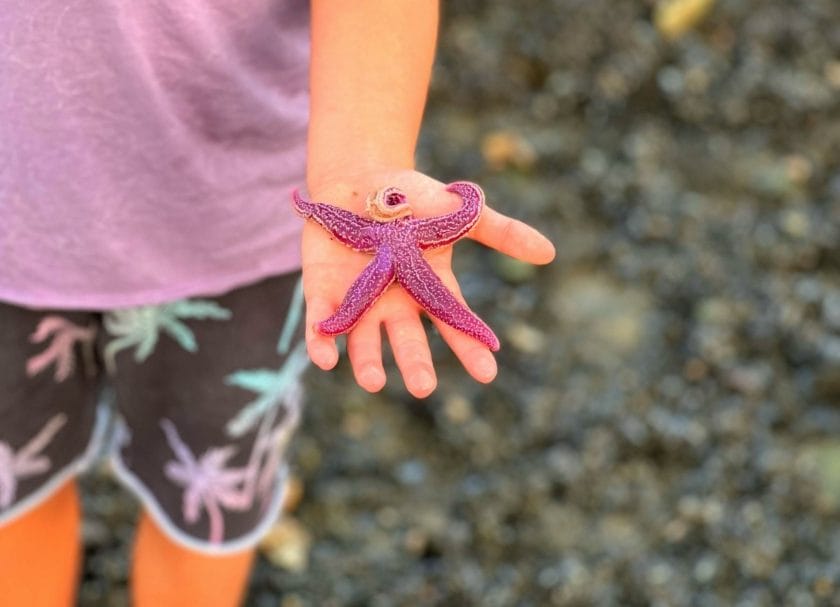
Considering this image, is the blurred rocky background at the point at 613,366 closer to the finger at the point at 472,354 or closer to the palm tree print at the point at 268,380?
the palm tree print at the point at 268,380

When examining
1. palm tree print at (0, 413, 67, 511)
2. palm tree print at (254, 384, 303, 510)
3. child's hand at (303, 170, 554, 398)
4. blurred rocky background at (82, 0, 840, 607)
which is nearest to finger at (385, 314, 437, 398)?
child's hand at (303, 170, 554, 398)

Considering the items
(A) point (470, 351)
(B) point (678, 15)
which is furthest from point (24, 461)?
(B) point (678, 15)

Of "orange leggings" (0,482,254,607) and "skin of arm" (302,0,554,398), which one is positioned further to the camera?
"orange leggings" (0,482,254,607)

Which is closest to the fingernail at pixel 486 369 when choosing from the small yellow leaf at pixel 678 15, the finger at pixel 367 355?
the finger at pixel 367 355

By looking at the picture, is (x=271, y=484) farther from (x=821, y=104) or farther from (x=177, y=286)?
(x=821, y=104)

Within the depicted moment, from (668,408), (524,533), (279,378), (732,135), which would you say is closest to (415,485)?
(524,533)

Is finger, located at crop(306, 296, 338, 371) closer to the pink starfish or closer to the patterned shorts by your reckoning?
the pink starfish

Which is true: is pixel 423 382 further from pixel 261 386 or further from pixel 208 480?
pixel 208 480
